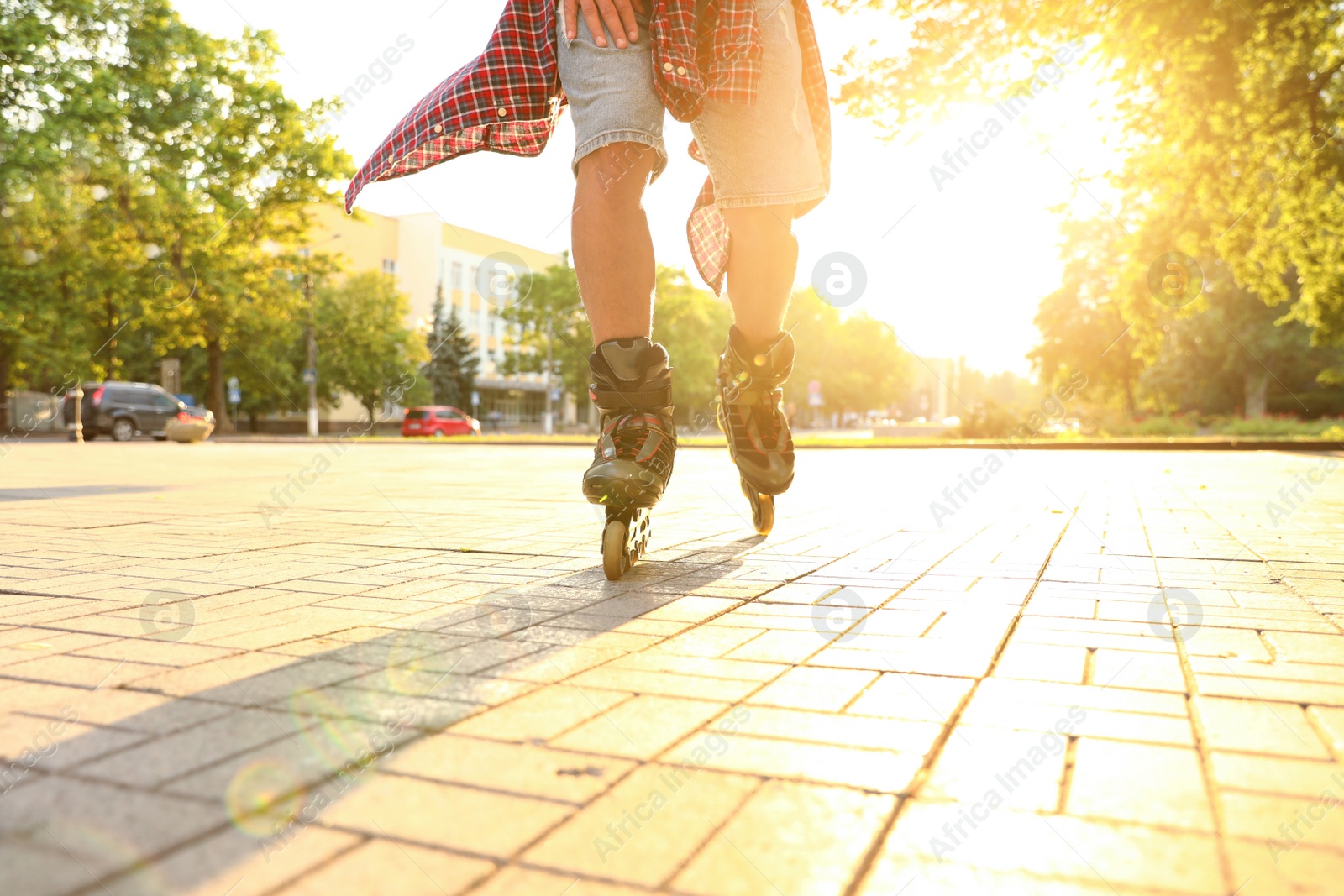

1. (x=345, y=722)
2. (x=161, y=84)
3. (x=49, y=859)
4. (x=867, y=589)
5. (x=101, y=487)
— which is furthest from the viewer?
(x=161, y=84)

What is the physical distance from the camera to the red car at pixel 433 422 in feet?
122

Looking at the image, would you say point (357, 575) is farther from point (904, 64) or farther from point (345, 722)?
point (904, 64)

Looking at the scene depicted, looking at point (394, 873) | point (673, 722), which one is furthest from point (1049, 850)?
point (394, 873)

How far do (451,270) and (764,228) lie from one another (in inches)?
2773

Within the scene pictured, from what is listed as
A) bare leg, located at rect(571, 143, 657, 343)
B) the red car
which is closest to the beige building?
the red car

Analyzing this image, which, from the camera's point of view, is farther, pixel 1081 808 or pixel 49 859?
pixel 1081 808

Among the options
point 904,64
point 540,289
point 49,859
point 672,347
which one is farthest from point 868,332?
point 49,859

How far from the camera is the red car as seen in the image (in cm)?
3722

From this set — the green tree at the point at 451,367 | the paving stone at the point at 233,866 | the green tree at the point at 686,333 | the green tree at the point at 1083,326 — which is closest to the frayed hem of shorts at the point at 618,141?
the paving stone at the point at 233,866

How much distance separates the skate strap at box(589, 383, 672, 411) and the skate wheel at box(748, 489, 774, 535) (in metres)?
0.89

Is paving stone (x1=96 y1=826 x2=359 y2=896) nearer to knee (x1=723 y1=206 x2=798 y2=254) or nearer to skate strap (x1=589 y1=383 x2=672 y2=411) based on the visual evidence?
skate strap (x1=589 y1=383 x2=672 y2=411)

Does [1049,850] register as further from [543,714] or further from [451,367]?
[451,367]

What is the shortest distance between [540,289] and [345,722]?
4228 cm

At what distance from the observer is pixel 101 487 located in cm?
675
